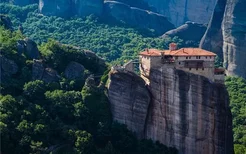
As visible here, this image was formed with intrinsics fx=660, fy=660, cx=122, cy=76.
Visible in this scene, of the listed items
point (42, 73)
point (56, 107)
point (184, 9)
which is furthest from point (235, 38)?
point (56, 107)

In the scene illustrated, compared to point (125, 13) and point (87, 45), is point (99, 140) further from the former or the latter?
point (125, 13)

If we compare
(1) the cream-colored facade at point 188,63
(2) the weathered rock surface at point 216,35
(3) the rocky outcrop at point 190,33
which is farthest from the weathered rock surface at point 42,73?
(3) the rocky outcrop at point 190,33

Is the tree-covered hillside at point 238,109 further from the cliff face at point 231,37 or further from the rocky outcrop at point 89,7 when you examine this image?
the rocky outcrop at point 89,7

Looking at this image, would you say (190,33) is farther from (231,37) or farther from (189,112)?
(189,112)

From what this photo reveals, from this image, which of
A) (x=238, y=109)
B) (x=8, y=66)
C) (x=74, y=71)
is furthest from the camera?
(x=238, y=109)

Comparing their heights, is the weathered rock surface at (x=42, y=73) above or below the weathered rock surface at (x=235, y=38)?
below
